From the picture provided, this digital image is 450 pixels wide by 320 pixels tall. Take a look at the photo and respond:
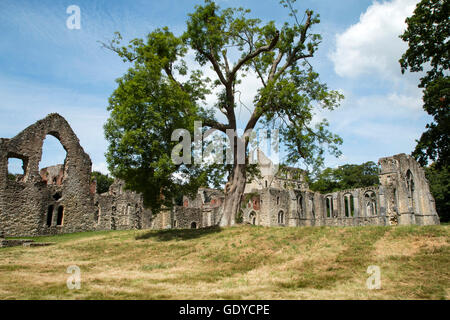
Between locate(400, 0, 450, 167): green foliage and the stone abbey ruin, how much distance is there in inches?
368

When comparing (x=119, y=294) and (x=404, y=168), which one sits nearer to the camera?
(x=119, y=294)

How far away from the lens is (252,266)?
10344mm

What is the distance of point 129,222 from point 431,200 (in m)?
37.2

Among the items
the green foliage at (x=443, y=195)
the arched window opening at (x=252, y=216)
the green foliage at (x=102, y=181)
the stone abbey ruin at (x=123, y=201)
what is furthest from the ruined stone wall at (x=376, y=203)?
the green foliage at (x=102, y=181)

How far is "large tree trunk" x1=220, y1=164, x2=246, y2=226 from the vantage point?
18.3m

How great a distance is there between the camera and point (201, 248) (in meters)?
14.0

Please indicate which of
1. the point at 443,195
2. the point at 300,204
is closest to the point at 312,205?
the point at 300,204

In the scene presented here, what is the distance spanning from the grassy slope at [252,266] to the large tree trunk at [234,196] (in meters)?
2.19

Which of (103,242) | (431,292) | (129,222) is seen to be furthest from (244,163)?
(129,222)

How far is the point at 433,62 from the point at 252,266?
18.1 meters

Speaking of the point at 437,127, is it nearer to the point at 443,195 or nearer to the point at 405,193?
the point at 405,193
